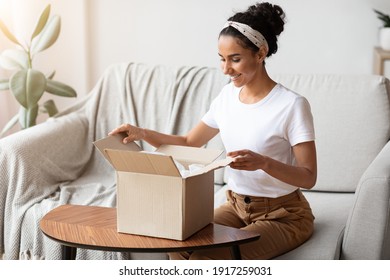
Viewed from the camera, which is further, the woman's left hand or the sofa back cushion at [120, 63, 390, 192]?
the sofa back cushion at [120, 63, 390, 192]

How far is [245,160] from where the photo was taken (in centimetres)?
159

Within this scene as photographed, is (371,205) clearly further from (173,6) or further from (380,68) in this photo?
(173,6)

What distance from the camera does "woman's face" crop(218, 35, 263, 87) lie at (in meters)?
1.81

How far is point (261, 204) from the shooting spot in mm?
1870

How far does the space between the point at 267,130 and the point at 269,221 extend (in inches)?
9.6

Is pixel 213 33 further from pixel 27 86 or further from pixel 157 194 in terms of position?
pixel 157 194

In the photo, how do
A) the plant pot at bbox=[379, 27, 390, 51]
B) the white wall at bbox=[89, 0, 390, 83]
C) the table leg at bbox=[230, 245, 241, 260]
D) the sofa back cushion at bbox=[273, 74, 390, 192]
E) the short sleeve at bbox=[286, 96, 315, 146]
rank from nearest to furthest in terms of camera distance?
the table leg at bbox=[230, 245, 241, 260] → the short sleeve at bbox=[286, 96, 315, 146] → the sofa back cushion at bbox=[273, 74, 390, 192] → the plant pot at bbox=[379, 27, 390, 51] → the white wall at bbox=[89, 0, 390, 83]

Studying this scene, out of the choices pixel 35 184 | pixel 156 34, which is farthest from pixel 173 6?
pixel 35 184

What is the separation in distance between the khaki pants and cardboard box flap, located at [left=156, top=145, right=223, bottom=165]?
0.22 meters

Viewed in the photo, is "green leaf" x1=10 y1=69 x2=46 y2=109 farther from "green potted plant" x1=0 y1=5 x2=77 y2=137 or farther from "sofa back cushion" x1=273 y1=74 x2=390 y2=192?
"sofa back cushion" x1=273 y1=74 x2=390 y2=192

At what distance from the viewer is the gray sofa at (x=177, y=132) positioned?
1865mm

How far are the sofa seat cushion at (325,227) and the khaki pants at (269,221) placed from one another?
3 cm

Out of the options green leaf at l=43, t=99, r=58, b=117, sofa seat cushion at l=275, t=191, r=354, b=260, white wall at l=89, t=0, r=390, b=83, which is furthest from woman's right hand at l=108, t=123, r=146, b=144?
white wall at l=89, t=0, r=390, b=83

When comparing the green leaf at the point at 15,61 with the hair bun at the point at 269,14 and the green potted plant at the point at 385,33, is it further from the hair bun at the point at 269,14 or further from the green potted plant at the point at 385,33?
the green potted plant at the point at 385,33
